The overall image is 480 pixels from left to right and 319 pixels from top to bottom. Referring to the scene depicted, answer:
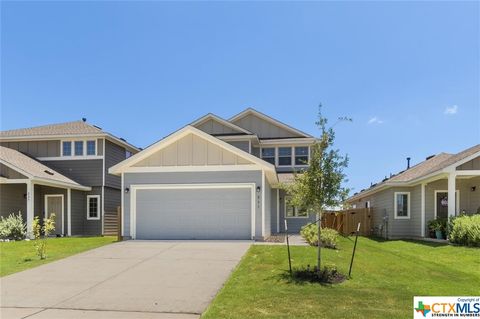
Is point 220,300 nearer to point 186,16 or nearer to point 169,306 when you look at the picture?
Result: point 169,306

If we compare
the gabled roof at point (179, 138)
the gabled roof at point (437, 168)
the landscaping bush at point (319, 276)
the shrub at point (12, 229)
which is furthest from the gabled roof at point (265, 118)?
the landscaping bush at point (319, 276)

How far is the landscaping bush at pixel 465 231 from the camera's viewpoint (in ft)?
47.2

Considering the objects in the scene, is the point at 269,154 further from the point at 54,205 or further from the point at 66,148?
the point at 54,205

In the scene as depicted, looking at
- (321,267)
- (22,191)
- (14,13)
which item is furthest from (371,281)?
(22,191)

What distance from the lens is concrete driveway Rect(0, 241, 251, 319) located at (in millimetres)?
6414

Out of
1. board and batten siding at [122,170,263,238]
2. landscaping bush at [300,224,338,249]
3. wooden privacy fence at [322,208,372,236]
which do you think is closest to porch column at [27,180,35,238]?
board and batten siding at [122,170,263,238]

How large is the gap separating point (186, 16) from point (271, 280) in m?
10.3

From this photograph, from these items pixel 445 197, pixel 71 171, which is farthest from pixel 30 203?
pixel 445 197

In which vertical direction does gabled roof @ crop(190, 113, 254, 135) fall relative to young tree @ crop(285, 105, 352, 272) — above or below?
above

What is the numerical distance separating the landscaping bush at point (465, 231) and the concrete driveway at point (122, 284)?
8.93m

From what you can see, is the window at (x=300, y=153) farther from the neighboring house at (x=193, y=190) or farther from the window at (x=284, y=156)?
the neighboring house at (x=193, y=190)

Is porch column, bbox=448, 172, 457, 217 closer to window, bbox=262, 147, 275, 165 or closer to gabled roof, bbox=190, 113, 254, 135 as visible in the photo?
window, bbox=262, 147, 275, 165

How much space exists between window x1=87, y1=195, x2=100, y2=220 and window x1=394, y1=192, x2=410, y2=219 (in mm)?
16627

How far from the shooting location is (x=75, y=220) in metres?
21.1
